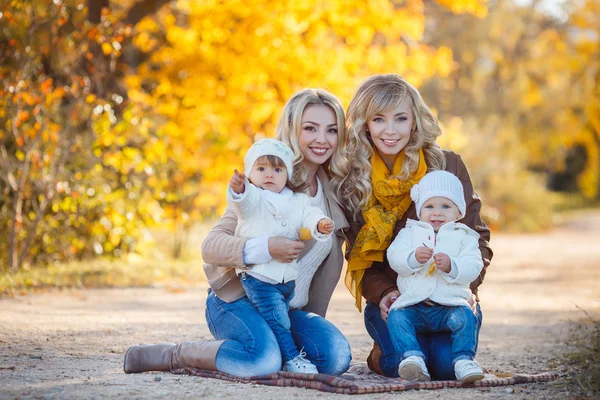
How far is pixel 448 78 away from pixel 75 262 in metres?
16.0

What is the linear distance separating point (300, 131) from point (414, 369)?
54.2 inches

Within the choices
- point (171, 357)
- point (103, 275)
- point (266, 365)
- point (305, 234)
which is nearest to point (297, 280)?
point (305, 234)

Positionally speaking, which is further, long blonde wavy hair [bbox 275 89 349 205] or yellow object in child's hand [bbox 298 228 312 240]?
long blonde wavy hair [bbox 275 89 349 205]

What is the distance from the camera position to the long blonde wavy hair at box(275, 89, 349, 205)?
4.22 m

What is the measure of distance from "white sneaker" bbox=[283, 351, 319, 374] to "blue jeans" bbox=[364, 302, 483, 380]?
0.42m

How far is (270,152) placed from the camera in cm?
383

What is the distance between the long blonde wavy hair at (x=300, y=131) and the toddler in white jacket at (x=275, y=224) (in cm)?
31

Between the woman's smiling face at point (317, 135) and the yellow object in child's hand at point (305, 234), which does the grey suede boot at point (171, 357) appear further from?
the woman's smiling face at point (317, 135)

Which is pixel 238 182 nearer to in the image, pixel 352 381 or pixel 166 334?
pixel 352 381

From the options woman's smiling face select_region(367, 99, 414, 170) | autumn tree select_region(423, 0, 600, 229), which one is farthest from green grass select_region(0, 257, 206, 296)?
autumn tree select_region(423, 0, 600, 229)

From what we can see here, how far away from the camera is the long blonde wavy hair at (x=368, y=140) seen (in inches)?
167

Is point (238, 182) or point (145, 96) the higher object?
point (145, 96)

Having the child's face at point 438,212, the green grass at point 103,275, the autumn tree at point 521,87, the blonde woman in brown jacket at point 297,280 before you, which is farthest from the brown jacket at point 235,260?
the autumn tree at point 521,87

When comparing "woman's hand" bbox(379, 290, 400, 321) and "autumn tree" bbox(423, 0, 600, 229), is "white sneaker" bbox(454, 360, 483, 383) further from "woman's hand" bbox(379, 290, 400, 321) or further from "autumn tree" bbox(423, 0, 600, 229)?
"autumn tree" bbox(423, 0, 600, 229)
